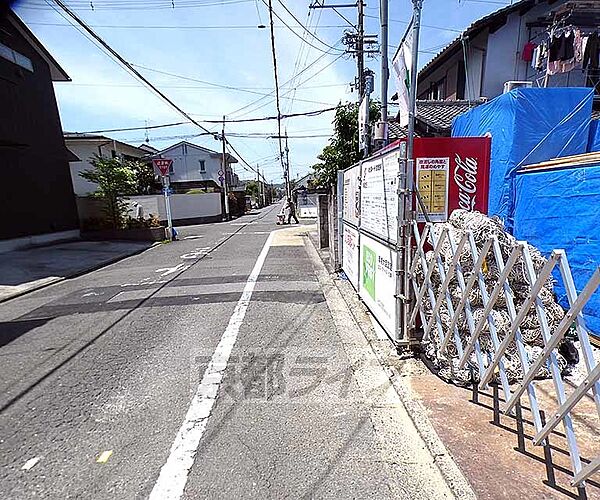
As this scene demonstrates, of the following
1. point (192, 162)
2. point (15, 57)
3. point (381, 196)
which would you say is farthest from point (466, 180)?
point (192, 162)

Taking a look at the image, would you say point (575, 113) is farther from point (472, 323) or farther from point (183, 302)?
point (183, 302)

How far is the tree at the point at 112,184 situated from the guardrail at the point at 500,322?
1364 centimetres

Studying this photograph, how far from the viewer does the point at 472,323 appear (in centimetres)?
282

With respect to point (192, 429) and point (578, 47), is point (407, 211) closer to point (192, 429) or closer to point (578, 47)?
point (192, 429)

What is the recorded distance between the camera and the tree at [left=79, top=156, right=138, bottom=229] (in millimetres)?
13828

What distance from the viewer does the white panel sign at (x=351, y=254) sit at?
5730 mm

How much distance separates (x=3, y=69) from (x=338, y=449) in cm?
1553

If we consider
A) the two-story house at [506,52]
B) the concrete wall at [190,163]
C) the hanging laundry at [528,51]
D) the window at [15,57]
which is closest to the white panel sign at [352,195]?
the two-story house at [506,52]

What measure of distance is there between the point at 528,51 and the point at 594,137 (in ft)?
27.0

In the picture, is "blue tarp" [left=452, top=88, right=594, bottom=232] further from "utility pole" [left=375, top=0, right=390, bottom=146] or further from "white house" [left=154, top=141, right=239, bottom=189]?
"white house" [left=154, top=141, right=239, bottom=189]

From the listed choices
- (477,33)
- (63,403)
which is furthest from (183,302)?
(477,33)

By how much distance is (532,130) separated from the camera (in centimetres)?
516

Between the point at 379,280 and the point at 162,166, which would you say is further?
the point at 162,166

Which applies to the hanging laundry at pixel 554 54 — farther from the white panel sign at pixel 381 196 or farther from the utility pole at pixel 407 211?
the utility pole at pixel 407 211
